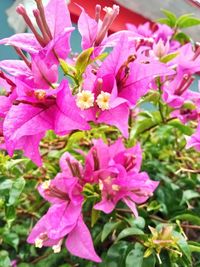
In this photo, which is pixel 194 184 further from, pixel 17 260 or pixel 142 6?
pixel 142 6

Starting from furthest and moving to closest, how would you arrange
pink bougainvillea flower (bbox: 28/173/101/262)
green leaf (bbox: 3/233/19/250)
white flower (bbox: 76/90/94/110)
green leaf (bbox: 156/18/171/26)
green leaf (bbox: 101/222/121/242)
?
1. green leaf (bbox: 156/18/171/26)
2. green leaf (bbox: 3/233/19/250)
3. green leaf (bbox: 101/222/121/242)
4. pink bougainvillea flower (bbox: 28/173/101/262)
5. white flower (bbox: 76/90/94/110)

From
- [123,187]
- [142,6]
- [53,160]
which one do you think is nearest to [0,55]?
[53,160]

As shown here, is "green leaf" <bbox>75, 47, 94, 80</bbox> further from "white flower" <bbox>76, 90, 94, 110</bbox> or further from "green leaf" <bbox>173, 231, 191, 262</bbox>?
"green leaf" <bbox>173, 231, 191, 262</bbox>

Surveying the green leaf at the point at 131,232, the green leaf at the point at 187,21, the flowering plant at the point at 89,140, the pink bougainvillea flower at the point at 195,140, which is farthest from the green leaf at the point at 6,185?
the green leaf at the point at 187,21

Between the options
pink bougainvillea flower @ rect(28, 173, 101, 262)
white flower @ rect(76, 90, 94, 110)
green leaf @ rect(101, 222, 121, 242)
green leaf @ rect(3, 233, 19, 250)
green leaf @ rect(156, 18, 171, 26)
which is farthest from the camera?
green leaf @ rect(156, 18, 171, 26)

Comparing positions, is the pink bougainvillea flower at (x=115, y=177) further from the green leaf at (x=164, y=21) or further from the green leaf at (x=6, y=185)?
the green leaf at (x=164, y=21)

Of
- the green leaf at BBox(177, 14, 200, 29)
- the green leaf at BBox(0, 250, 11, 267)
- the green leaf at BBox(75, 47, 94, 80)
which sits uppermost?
the green leaf at BBox(75, 47, 94, 80)

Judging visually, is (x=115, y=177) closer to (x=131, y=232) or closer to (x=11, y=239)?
(x=131, y=232)

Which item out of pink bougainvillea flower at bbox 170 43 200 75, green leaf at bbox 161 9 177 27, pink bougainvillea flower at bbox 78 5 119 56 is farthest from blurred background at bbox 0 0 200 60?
pink bougainvillea flower at bbox 78 5 119 56
